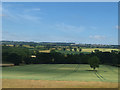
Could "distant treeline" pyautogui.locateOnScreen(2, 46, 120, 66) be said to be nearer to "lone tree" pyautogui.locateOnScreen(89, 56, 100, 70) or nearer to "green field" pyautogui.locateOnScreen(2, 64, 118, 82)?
"lone tree" pyautogui.locateOnScreen(89, 56, 100, 70)

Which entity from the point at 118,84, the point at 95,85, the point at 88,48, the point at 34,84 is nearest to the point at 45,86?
the point at 34,84

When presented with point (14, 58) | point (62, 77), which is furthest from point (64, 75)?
point (14, 58)

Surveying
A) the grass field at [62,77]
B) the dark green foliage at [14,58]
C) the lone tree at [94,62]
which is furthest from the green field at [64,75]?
the dark green foliage at [14,58]

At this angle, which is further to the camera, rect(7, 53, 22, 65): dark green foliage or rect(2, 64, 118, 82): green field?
rect(7, 53, 22, 65): dark green foliage

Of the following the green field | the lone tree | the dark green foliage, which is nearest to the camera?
the green field

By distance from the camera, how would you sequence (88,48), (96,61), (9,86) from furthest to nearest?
(88,48)
(96,61)
(9,86)

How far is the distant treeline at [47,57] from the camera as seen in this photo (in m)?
34.1

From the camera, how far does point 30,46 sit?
144 ft

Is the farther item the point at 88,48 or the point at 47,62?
the point at 88,48

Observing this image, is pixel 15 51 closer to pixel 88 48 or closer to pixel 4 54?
pixel 4 54

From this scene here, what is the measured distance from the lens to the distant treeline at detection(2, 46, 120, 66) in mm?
34134

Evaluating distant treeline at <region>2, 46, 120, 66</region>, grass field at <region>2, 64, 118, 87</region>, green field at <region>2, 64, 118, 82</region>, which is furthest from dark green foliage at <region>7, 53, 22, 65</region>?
grass field at <region>2, 64, 118, 87</region>

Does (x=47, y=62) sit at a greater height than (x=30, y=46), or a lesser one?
lesser

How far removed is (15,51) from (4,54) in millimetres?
2379
